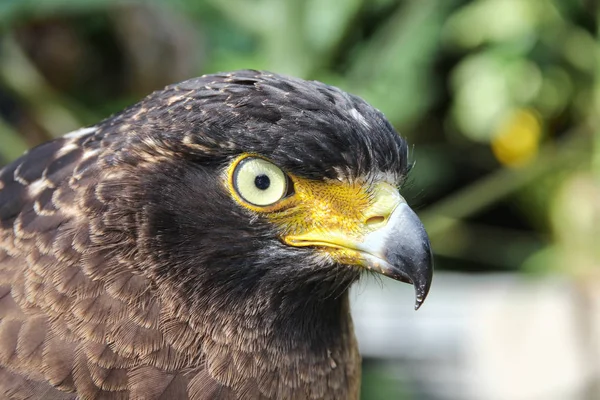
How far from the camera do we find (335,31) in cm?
502

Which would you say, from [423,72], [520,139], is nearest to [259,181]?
[423,72]

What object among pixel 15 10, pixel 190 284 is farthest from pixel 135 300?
pixel 15 10

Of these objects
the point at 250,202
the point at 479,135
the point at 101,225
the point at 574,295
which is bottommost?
the point at 101,225

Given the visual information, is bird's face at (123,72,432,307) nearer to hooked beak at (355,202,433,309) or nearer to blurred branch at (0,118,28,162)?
hooked beak at (355,202,433,309)

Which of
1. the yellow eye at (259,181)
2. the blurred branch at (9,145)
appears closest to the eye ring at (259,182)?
the yellow eye at (259,181)

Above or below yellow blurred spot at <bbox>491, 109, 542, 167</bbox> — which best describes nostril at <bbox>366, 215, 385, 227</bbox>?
below

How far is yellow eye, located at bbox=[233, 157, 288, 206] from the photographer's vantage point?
7.13 ft

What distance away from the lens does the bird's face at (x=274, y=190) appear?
2148 millimetres

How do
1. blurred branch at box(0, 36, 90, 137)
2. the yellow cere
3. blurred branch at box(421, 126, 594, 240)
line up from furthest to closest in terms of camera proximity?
blurred branch at box(421, 126, 594, 240), blurred branch at box(0, 36, 90, 137), the yellow cere

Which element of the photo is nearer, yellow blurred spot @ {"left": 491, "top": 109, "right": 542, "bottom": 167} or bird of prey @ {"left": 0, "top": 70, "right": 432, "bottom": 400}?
bird of prey @ {"left": 0, "top": 70, "right": 432, "bottom": 400}

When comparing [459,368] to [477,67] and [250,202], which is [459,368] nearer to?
[477,67]

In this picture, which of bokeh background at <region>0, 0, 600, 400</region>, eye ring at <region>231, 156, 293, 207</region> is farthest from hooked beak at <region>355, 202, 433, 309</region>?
bokeh background at <region>0, 0, 600, 400</region>

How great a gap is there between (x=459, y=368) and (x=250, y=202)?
610 cm

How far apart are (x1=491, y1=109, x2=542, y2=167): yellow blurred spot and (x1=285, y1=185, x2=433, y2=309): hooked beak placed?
6.27 m
